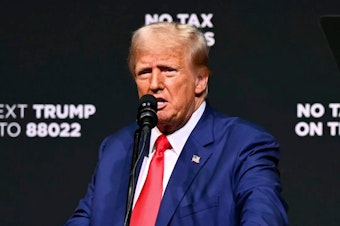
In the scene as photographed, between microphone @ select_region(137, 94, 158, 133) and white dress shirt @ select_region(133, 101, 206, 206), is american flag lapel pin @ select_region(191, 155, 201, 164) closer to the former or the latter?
white dress shirt @ select_region(133, 101, 206, 206)

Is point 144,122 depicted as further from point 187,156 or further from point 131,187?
point 187,156

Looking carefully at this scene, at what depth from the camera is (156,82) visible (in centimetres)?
304

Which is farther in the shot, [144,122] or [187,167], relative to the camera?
[187,167]

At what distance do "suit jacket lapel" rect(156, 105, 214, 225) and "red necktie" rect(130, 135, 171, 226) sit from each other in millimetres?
33

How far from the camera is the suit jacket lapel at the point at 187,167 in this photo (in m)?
2.96

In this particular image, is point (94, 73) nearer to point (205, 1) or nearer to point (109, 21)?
point (109, 21)

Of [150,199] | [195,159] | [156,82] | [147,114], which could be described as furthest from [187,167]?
[147,114]

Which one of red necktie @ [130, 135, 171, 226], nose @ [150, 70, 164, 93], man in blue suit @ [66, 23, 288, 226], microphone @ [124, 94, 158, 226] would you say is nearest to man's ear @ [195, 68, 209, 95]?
man in blue suit @ [66, 23, 288, 226]

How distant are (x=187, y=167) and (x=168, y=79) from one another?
11.2 inches

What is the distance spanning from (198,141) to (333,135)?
1.38 metres

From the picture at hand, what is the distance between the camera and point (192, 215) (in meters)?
2.93

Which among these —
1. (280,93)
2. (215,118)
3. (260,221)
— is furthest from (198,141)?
(280,93)

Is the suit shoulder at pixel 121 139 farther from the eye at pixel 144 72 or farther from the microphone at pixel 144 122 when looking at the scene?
the microphone at pixel 144 122

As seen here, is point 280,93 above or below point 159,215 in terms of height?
above
